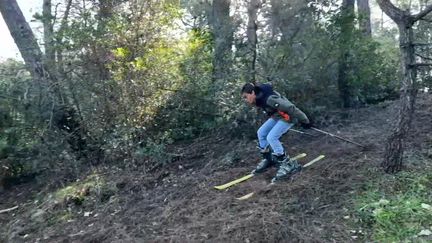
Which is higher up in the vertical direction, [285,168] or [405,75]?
[405,75]

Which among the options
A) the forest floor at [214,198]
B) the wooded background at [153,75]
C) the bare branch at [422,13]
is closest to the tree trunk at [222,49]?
the wooded background at [153,75]

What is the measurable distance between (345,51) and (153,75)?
11.9ft

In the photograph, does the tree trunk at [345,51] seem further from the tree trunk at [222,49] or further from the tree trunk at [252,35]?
the tree trunk at [222,49]

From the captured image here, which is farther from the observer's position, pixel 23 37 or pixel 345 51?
pixel 23 37

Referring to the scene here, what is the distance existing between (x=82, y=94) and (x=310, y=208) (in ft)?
15.3

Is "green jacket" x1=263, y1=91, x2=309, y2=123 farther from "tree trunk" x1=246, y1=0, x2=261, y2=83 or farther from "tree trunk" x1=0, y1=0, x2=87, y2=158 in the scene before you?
"tree trunk" x1=0, y1=0, x2=87, y2=158

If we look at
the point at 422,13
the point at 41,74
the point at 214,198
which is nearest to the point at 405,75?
the point at 422,13

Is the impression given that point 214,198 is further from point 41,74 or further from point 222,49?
point 41,74

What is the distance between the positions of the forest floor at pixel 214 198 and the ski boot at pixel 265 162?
0.11m

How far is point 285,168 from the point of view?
577 cm

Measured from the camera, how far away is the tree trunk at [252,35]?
7738 mm

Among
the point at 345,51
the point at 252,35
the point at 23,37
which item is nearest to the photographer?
the point at 252,35

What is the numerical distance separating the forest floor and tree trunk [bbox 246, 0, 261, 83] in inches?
47.1

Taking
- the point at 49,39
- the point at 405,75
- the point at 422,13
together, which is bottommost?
the point at 405,75
